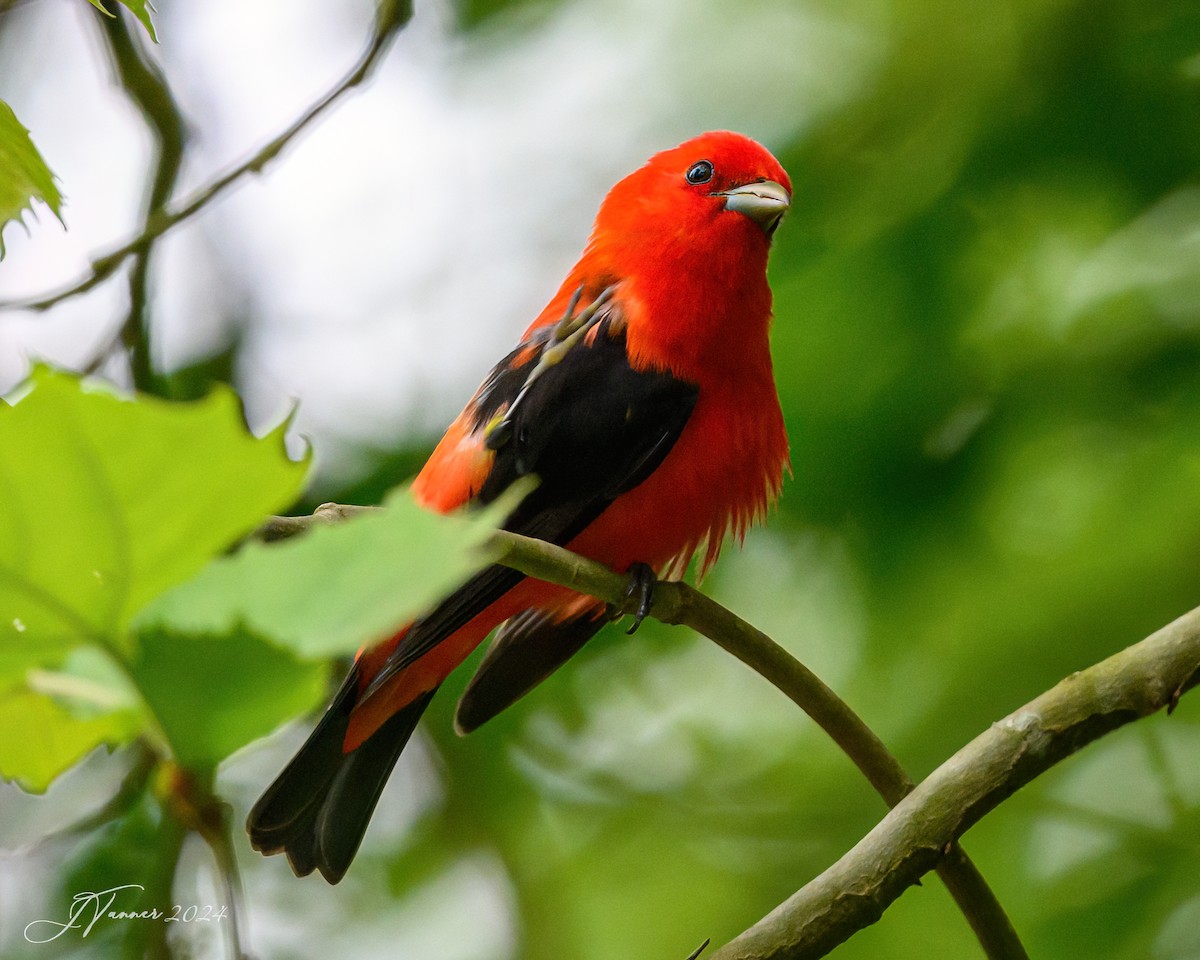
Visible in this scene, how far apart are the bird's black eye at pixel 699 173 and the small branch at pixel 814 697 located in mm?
1362

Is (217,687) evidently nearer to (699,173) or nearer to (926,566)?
(699,173)

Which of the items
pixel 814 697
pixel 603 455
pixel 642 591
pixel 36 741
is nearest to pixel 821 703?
pixel 814 697

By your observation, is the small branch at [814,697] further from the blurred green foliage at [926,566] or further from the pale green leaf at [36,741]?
the blurred green foliage at [926,566]

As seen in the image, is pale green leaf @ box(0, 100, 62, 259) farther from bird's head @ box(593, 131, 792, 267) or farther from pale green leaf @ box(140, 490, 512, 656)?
bird's head @ box(593, 131, 792, 267)

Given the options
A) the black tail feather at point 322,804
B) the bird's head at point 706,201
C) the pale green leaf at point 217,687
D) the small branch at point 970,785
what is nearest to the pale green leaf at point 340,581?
the pale green leaf at point 217,687

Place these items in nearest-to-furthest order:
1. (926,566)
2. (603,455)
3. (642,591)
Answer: (642,591), (603,455), (926,566)

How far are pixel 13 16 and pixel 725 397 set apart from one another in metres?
3.39

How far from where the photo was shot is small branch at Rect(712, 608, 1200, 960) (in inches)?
79.8

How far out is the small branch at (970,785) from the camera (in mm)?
2027

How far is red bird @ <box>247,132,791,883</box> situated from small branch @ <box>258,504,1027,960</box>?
0.29 meters

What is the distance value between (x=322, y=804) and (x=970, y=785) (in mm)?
1804

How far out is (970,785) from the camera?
2.17m

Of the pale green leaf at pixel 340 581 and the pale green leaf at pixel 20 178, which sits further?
the pale green leaf at pixel 20 178

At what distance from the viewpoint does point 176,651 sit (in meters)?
0.71
